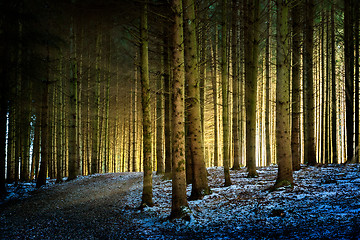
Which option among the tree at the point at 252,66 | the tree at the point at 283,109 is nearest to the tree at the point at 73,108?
the tree at the point at 252,66

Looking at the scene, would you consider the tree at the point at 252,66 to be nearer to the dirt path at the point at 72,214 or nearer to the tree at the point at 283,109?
the tree at the point at 283,109

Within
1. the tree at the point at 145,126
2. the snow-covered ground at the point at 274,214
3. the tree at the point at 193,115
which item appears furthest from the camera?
the tree at the point at 193,115

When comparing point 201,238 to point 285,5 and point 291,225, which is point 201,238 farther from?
point 285,5

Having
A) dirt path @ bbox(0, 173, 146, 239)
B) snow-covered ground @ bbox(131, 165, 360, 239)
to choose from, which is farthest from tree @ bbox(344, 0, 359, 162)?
dirt path @ bbox(0, 173, 146, 239)

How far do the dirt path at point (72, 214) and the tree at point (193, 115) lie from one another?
188cm

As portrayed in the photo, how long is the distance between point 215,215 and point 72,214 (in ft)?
12.3

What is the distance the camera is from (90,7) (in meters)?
6.60

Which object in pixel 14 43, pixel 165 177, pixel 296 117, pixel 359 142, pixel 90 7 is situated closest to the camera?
pixel 14 43

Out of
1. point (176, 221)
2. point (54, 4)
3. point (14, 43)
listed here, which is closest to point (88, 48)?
point (54, 4)

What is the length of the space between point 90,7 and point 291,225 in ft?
21.4

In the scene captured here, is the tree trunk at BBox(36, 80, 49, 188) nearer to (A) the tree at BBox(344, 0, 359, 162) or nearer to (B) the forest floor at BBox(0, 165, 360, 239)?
(B) the forest floor at BBox(0, 165, 360, 239)

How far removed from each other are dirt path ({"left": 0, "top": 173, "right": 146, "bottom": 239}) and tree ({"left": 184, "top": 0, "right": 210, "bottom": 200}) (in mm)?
1879

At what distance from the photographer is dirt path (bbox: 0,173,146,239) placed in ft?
17.1

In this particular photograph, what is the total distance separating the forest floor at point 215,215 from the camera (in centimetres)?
418
